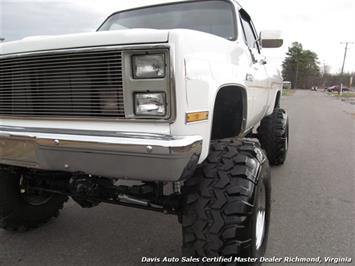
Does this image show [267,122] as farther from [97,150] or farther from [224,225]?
[97,150]

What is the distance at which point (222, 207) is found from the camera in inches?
92.7

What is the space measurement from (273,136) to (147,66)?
11.7 ft

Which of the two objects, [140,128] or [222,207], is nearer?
[140,128]

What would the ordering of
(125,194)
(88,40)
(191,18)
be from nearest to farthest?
(88,40) → (125,194) → (191,18)

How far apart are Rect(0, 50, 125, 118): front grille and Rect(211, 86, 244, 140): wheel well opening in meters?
1.18

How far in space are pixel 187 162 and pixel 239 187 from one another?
451 millimetres

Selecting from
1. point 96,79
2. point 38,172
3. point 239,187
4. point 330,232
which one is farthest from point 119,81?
point 330,232

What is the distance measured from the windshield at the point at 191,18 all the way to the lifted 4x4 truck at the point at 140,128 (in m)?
0.76

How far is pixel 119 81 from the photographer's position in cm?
221

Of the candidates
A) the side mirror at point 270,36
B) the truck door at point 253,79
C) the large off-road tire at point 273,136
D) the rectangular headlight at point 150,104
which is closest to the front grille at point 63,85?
the rectangular headlight at point 150,104

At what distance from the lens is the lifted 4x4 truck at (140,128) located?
7.00 ft

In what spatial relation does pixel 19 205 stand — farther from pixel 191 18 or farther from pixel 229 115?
pixel 191 18

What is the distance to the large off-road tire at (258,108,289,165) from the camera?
5.36 meters

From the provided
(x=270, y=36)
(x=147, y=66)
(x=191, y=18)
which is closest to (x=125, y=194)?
(x=147, y=66)
